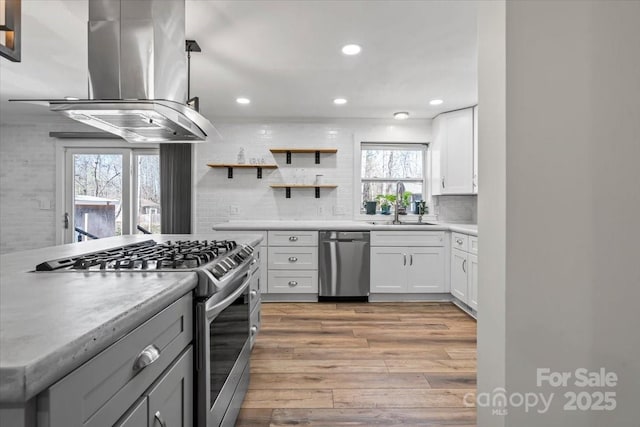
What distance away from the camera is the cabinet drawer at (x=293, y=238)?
4.06 m

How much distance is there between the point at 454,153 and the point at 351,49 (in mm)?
2207

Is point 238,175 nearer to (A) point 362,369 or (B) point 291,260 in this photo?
(B) point 291,260

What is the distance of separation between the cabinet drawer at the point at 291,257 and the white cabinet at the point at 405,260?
71 centimetres

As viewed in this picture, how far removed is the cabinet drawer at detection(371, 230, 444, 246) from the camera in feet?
13.4

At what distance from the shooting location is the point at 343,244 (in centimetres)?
407

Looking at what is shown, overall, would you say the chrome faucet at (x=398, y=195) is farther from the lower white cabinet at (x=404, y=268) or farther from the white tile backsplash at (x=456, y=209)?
the lower white cabinet at (x=404, y=268)

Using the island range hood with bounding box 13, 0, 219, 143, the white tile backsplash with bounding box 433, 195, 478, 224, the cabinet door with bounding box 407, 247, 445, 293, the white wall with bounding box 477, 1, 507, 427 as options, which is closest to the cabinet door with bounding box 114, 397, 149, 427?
the white wall with bounding box 477, 1, 507, 427

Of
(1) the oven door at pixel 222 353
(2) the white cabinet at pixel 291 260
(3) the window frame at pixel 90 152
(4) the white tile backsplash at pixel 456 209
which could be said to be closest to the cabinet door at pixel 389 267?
(2) the white cabinet at pixel 291 260

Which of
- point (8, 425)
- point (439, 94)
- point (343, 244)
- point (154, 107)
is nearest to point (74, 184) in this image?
point (343, 244)

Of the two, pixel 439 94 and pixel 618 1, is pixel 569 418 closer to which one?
pixel 618 1

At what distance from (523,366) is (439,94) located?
328 cm

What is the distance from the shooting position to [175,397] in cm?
103

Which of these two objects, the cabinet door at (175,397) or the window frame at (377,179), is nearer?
the cabinet door at (175,397)

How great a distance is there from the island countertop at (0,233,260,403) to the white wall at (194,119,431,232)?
346 centimetres
